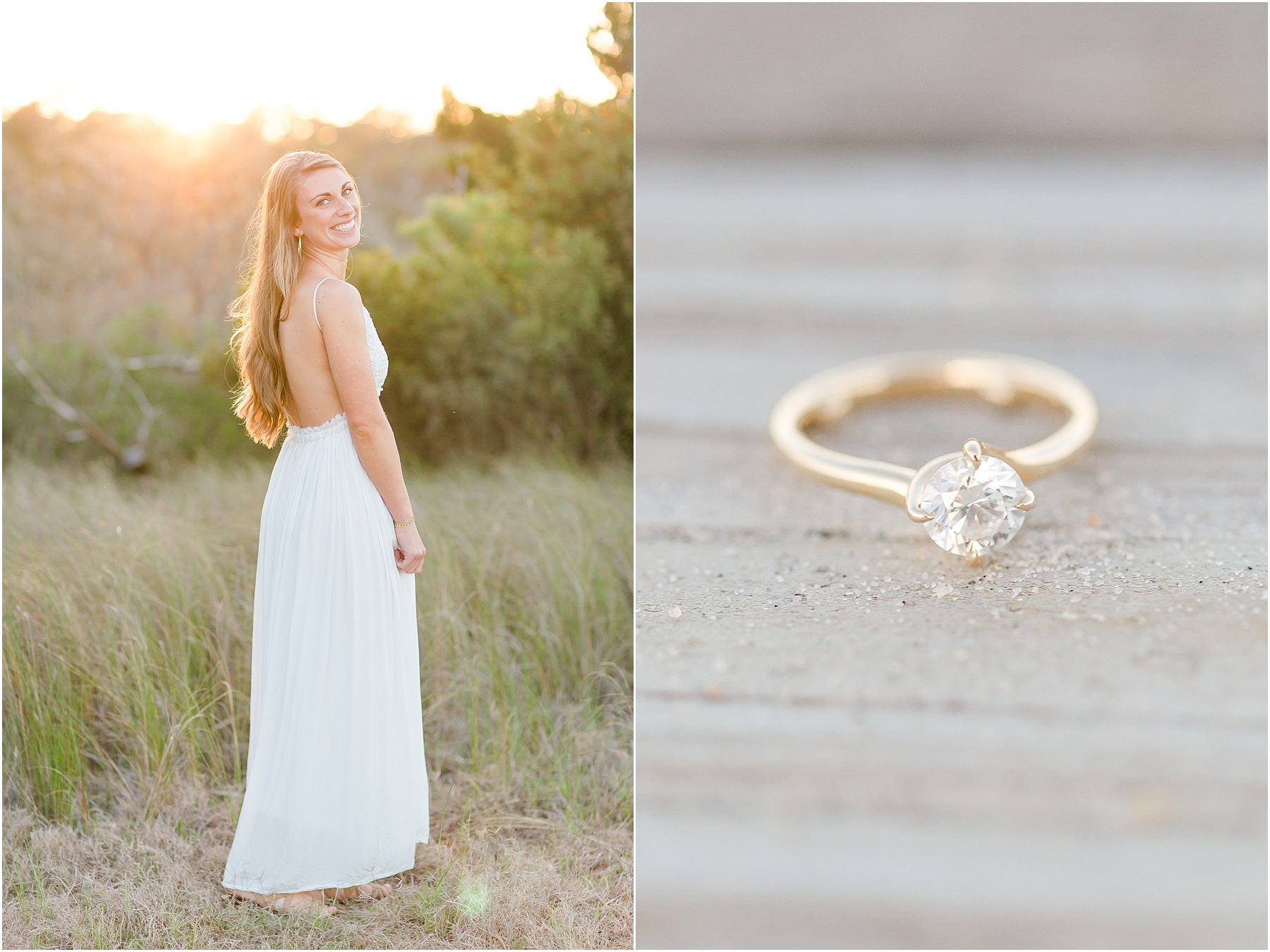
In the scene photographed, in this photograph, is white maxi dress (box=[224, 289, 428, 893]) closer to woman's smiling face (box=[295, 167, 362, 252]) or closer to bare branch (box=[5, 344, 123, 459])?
woman's smiling face (box=[295, 167, 362, 252])

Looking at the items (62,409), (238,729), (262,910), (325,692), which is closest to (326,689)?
(325,692)

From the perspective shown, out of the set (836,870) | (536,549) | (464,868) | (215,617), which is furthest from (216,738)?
(836,870)

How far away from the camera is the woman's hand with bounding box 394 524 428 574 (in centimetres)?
108

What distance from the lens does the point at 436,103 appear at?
7.78 feet

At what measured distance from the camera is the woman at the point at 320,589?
1018mm

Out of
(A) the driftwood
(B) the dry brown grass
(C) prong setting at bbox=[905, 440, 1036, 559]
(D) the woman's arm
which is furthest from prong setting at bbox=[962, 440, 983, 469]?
(A) the driftwood

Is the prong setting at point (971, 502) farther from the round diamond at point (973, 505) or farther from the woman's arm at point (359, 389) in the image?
the woman's arm at point (359, 389)

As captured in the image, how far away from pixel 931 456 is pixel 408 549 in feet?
2.12

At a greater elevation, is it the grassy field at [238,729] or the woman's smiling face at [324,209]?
the woman's smiling face at [324,209]

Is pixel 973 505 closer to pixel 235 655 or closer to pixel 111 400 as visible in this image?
pixel 235 655

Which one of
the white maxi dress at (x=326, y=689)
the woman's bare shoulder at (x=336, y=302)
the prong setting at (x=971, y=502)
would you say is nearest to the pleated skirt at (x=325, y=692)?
the white maxi dress at (x=326, y=689)

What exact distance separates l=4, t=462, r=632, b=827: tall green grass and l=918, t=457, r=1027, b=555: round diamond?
766 mm

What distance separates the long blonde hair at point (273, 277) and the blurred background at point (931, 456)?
42 cm

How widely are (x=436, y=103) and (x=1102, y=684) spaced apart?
89.0 inches
